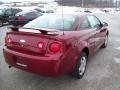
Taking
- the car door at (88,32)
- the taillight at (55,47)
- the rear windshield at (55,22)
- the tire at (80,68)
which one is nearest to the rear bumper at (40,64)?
the taillight at (55,47)

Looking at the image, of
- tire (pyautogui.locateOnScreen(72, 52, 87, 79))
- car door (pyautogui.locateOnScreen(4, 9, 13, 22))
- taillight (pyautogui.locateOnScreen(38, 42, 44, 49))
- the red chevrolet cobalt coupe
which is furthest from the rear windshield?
car door (pyautogui.locateOnScreen(4, 9, 13, 22))

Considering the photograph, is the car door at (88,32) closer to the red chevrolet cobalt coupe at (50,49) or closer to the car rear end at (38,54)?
the red chevrolet cobalt coupe at (50,49)

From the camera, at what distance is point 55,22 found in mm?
5781

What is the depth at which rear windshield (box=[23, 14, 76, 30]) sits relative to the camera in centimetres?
558

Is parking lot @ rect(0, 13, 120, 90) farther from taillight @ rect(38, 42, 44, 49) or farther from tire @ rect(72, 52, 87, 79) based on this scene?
taillight @ rect(38, 42, 44, 49)

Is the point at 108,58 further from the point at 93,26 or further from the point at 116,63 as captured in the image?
the point at 93,26

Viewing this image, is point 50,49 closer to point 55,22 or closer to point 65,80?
point 65,80

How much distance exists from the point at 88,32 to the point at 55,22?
0.86m

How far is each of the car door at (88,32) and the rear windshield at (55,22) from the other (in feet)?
0.92

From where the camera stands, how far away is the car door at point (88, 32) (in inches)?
225

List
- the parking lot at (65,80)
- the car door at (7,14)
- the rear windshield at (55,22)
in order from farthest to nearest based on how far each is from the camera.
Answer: the car door at (7,14) → the rear windshield at (55,22) → the parking lot at (65,80)

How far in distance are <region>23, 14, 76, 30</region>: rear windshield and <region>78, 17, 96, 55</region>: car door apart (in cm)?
28

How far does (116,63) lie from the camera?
6906mm

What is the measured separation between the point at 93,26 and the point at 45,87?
2.48 metres
